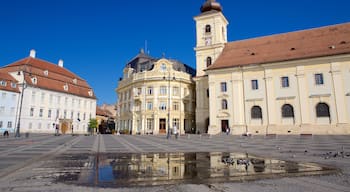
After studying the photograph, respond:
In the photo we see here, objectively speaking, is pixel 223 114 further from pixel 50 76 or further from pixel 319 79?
pixel 50 76

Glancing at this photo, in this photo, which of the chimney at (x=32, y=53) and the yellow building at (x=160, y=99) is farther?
the chimney at (x=32, y=53)

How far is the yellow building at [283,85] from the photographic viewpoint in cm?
3334

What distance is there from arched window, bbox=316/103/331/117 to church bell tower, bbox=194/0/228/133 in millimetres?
17931

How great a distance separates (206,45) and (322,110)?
76.2ft

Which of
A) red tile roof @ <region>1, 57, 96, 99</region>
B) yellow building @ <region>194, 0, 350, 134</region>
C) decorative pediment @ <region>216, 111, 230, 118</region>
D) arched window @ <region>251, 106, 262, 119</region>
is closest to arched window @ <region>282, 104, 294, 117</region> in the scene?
yellow building @ <region>194, 0, 350, 134</region>

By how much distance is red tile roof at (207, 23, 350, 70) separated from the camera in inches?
1378

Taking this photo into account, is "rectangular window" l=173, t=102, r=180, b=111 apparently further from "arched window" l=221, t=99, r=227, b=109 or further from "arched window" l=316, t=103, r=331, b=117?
"arched window" l=316, t=103, r=331, b=117

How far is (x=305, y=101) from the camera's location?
114ft

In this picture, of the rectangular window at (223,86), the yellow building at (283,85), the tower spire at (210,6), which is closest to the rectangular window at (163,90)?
the yellow building at (283,85)

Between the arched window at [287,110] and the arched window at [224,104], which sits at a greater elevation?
the arched window at [224,104]

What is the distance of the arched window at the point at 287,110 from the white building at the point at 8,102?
157 ft

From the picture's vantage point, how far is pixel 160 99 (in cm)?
4972

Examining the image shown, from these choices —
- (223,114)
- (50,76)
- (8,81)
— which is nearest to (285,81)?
(223,114)

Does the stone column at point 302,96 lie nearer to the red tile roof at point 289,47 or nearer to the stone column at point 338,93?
the red tile roof at point 289,47
